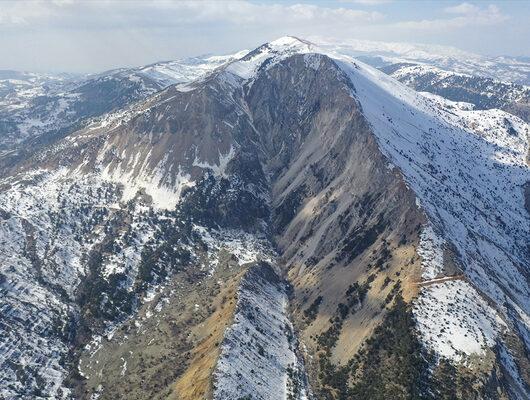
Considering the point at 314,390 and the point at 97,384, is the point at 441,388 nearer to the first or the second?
the point at 314,390

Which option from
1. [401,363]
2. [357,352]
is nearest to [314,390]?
[357,352]

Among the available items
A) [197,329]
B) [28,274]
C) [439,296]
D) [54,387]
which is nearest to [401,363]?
[439,296]

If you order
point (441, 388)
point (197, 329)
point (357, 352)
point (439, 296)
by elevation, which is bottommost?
point (197, 329)

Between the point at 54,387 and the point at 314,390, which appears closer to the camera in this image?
the point at 314,390

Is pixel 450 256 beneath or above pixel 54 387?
above

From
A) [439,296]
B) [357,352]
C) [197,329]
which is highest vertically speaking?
[439,296]

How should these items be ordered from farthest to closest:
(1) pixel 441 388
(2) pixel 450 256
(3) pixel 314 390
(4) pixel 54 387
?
(2) pixel 450 256 → (4) pixel 54 387 → (3) pixel 314 390 → (1) pixel 441 388

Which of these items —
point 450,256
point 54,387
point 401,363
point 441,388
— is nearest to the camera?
point 441,388

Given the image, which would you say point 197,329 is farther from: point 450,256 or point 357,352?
point 450,256

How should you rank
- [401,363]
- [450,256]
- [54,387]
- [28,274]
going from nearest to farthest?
[401,363] < [54,387] < [450,256] < [28,274]
